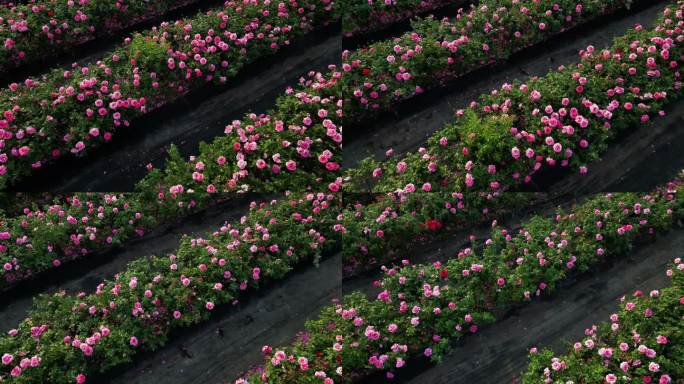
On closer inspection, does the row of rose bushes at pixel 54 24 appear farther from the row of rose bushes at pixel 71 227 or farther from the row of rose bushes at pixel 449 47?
the row of rose bushes at pixel 449 47

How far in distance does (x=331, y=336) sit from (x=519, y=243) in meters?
2.33

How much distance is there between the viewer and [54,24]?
28.1 ft

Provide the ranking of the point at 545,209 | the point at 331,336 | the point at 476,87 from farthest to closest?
1. the point at 476,87
2. the point at 545,209
3. the point at 331,336

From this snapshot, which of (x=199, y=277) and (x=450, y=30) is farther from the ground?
(x=450, y=30)

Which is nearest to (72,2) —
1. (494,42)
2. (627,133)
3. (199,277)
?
(199,277)

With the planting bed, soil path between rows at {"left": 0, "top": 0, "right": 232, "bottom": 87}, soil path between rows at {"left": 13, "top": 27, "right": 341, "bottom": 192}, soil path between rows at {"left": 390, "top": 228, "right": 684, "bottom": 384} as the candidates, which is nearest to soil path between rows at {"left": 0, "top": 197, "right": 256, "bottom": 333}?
the planting bed

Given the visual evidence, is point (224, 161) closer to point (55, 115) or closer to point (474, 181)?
point (55, 115)

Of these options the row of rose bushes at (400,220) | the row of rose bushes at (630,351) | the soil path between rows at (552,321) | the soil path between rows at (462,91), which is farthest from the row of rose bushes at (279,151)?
the row of rose bushes at (630,351)

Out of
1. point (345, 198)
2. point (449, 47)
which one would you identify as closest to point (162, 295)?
point (345, 198)

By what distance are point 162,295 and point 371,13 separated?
187 inches

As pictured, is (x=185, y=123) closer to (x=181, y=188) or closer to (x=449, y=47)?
(x=181, y=188)

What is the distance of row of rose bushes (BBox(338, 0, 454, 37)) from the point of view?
28.7 ft

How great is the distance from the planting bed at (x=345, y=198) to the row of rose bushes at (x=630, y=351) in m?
0.02

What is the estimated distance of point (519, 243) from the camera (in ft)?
22.9
